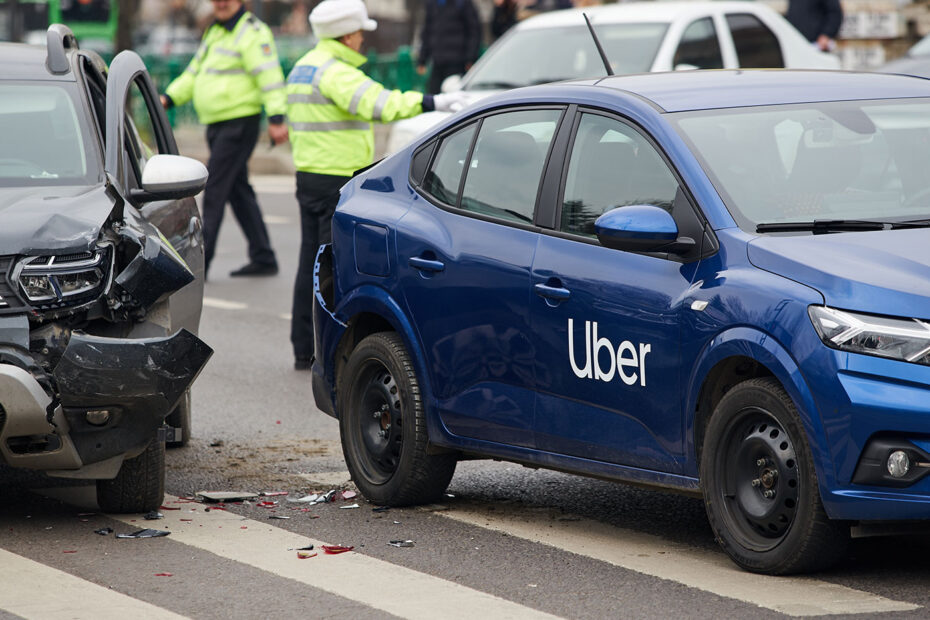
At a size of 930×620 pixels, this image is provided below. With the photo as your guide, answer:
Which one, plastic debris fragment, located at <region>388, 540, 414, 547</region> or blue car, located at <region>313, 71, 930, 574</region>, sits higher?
blue car, located at <region>313, 71, 930, 574</region>

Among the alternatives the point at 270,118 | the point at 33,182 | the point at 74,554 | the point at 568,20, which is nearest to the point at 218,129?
the point at 270,118

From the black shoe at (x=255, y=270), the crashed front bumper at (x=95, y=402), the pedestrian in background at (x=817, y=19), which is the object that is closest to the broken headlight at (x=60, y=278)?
the crashed front bumper at (x=95, y=402)

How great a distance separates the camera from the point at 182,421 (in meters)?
8.39

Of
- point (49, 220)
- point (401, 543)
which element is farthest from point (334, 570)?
point (49, 220)

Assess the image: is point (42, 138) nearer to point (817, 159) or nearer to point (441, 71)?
point (817, 159)

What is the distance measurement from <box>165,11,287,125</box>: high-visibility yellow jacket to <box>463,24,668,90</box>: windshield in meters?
2.16

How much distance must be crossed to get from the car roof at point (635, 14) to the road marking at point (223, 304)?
397 centimetres

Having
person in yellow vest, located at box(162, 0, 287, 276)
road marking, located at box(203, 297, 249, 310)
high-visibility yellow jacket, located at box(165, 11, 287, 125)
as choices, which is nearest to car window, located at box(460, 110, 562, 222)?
road marking, located at box(203, 297, 249, 310)

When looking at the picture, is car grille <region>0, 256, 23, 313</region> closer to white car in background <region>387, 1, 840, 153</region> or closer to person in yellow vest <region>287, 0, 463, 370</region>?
person in yellow vest <region>287, 0, 463, 370</region>

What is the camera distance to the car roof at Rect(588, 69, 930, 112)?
6316 millimetres

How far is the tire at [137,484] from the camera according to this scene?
680 centimetres

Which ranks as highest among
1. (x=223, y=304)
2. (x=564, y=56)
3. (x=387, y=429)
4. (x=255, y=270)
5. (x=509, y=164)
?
(x=509, y=164)

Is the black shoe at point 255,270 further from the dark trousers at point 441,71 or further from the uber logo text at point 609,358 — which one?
the uber logo text at point 609,358

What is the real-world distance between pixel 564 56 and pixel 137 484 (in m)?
9.12
